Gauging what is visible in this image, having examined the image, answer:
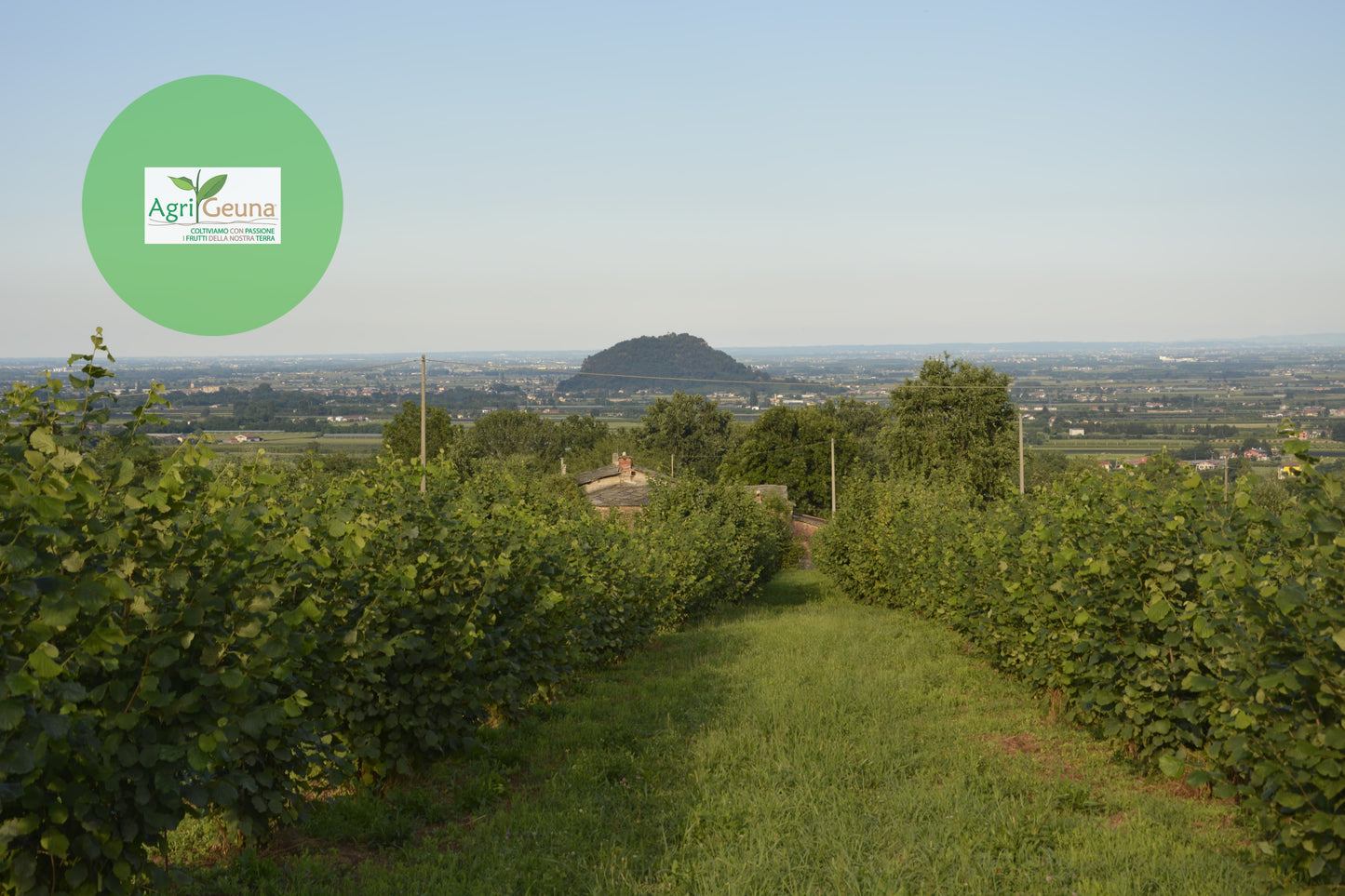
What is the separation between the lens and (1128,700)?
6.24 m

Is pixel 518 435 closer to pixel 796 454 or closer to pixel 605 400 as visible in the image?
pixel 605 400

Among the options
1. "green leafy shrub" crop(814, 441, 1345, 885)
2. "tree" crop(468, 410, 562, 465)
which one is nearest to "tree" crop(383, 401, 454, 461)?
"tree" crop(468, 410, 562, 465)

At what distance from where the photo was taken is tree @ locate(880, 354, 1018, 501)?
43500 millimetres

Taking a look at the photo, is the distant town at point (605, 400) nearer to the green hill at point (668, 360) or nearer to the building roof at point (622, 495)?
the building roof at point (622, 495)

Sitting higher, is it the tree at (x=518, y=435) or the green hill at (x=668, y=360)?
the green hill at (x=668, y=360)

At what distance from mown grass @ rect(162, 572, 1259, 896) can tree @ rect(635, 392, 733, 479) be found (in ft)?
237

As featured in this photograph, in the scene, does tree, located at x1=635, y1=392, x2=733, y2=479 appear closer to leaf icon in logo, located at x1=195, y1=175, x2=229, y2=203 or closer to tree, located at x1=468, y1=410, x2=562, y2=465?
tree, located at x1=468, y1=410, x2=562, y2=465

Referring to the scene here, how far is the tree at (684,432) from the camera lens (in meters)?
81.2

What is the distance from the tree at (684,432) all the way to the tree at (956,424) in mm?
35927

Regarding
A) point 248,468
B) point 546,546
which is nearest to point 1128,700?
point 546,546

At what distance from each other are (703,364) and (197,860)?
152447mm

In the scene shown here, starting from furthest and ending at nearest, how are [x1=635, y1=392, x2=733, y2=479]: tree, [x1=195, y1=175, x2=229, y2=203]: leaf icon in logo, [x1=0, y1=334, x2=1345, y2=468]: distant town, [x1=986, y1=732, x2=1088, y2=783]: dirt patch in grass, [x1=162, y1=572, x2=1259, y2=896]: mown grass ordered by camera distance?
[x1=635, y1=392, x2=733, y2=479]: tree, [x1=0, y1=334, x2=1345, y2=468]: distant town, [x1=195, y1=175, x2=229, y2=203]: leaf icon in logo, [x1=986, y1=732, x2=1088, y2=783]: dirt patch in grass, [x1=162, y1=572, x2=1259, y2=896]: mown grass

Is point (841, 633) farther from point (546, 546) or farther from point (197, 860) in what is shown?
point (197, 860)

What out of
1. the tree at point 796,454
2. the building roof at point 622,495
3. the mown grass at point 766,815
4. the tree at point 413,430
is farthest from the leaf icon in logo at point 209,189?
the tree at point 796,454
